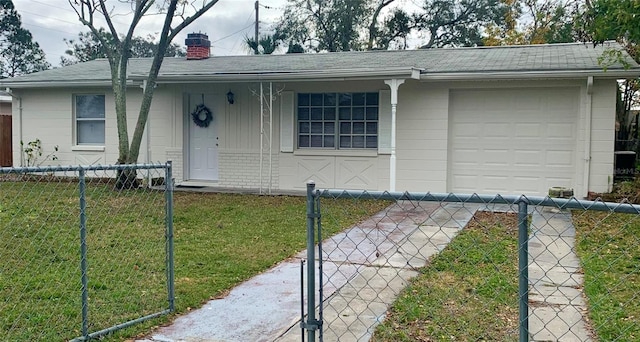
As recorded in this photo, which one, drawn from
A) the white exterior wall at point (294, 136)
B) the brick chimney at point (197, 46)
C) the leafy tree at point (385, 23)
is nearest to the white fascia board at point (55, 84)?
the white exterior wall at point (294, 136)

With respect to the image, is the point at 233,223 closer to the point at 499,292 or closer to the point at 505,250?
the point at 505,250

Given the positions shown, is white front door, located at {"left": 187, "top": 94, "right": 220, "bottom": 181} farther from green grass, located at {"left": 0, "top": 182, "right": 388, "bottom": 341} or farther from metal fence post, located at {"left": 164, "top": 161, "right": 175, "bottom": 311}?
metal fence post, located at {"left": 164, "top": 161, "right": 175, "bottom": 311}

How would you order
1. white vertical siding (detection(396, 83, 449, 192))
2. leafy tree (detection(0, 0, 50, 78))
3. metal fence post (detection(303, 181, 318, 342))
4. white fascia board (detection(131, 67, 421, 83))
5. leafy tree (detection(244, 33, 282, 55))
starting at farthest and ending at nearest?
leafy tree (detection(0, 0, 50, 78)) < leafy tree (detection(244, 33, 282, 55)) < white vertical siding (detection(396, 83, 449, 192)) < white fascia board (detection(131, 67, 421, 83)) < metal fence post (detection(303, 181, 318, 342))

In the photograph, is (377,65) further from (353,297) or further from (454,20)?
(454,20)

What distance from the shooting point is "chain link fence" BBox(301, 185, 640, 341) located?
303 centimetres

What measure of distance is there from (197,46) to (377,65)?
6.55 metres

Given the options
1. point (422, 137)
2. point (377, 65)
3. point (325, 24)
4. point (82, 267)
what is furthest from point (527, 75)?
point (325, 24)

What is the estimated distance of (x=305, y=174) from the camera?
42.3ft

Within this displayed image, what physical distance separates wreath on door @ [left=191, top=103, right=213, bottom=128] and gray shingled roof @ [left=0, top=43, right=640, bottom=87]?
90 cm

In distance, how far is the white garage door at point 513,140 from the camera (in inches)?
439

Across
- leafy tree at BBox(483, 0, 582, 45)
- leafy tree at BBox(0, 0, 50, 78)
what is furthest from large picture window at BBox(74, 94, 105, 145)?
leafy tree at BBox(0, 0, 50, 78)

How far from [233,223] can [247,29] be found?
26066 millimetres

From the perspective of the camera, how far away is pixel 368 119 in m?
12.5

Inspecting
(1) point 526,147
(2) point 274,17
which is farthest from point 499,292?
(2) point 274,17
